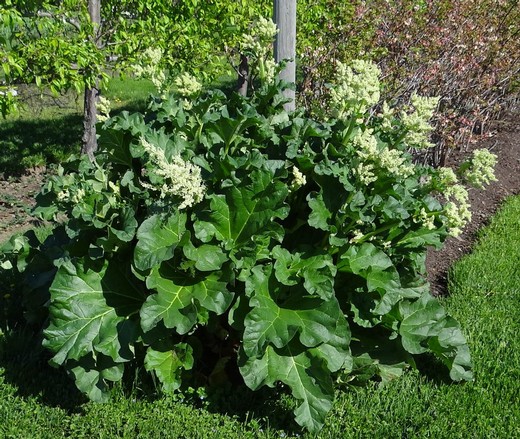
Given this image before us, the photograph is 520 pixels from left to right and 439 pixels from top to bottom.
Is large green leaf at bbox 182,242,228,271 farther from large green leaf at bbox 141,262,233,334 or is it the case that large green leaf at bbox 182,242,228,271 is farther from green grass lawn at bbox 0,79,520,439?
green grass lawn at bbox 0,79,520,439

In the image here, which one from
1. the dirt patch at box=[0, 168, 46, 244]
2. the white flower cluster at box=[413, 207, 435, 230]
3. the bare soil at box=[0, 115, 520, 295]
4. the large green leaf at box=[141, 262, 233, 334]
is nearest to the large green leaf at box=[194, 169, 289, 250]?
the large green leaf at box=[141, 262, 233, 334]

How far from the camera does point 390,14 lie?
247 inches

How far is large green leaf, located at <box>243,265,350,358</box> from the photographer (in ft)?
9.81

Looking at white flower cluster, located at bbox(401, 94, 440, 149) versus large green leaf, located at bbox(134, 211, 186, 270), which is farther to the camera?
white flower cluster, located at bbox(401, 94, 440, 149)

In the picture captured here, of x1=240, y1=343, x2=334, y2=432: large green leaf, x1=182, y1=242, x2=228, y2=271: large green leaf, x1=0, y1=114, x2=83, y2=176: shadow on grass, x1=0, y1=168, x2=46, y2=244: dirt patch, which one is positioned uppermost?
x1=182, y1=242, x2=228, y2=271: large green leaf

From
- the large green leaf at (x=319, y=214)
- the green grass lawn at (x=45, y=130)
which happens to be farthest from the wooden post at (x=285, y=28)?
the green grass lawn at (x=45, y=130)

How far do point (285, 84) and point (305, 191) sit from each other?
2.20 feet

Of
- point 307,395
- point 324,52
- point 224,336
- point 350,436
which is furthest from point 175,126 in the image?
point 324,52

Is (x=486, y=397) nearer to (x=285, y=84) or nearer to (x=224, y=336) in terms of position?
(x=224, y=336)

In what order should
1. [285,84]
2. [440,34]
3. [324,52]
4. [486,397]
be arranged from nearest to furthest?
[486,397] → [285,84] → [324,52] → [440,34]

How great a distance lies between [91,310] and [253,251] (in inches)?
34.1


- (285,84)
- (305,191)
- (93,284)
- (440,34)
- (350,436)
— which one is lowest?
(350,436)

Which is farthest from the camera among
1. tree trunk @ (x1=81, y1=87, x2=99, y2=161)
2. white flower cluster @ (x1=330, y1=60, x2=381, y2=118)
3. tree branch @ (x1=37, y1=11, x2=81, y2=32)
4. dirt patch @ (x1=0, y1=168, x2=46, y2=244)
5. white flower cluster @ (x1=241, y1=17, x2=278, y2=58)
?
tree trunk @ (x1=81, y1=87, x2=99, y2=161)

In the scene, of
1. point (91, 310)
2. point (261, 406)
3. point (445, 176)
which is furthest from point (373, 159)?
point (91, 310)
